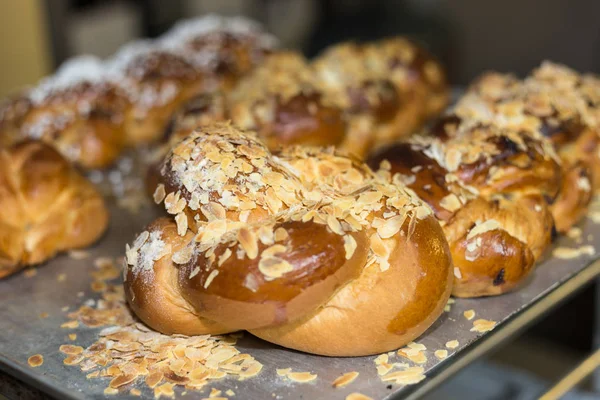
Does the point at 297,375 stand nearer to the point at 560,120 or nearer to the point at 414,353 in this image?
the point at 414,353

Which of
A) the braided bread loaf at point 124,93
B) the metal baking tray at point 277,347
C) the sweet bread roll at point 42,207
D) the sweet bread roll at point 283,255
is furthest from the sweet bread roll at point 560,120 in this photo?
the braided bread loaf at point 124,93

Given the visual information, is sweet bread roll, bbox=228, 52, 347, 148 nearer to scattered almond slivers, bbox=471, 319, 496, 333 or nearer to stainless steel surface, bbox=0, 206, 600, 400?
stainless steel surface, bbox=0, 206, 600, 400

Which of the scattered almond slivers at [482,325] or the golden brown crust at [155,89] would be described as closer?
the scattered almond slivers at [482,325]

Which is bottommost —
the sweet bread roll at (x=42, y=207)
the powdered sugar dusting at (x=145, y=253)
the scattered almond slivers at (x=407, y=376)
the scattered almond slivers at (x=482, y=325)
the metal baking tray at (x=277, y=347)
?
the metal baking tray at (x=277, y=347)

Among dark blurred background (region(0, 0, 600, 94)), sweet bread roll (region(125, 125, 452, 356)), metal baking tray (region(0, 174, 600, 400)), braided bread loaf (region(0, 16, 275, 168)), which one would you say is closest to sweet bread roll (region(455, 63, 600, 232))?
metal baking tray (region(0, 174, 600, 400))

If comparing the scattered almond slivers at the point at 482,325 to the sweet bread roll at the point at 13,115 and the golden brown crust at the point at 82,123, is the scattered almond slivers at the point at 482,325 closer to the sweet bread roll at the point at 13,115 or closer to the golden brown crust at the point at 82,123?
the golden brown crust at the point at 82,123

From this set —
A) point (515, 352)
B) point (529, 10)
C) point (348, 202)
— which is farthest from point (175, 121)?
point (529, 10)

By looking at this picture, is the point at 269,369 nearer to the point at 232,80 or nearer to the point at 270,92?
the point at 270,92
